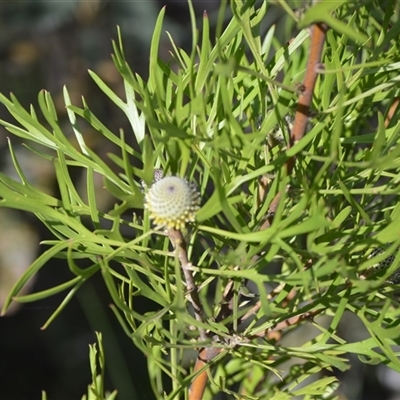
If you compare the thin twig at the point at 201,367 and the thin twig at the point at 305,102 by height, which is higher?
the thin twig at the point at 305,102

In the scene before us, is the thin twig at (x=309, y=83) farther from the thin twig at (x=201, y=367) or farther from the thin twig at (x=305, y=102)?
the thin twig at (x=201, y=367)

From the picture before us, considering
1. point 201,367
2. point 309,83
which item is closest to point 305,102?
point 309,83

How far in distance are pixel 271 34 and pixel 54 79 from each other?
638 millimetres

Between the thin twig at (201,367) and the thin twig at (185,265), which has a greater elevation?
the thin twig at (185,265)

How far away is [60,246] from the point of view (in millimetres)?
221

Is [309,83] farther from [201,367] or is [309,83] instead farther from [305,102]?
[201,367]

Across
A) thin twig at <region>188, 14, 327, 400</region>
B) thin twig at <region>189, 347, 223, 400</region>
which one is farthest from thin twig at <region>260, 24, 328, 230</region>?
thin twig at <region>189, 347, 223, 400</region>

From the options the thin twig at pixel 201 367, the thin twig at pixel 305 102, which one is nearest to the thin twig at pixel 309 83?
the thin twig at pixel 305 102

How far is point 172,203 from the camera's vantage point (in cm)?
22

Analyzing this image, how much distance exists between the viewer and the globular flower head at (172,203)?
0.72 ft

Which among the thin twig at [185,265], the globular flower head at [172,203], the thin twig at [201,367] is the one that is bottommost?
the thin twig at [201,367]

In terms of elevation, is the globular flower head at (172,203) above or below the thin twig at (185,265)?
above

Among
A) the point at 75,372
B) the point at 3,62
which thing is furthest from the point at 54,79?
the point at 75,372

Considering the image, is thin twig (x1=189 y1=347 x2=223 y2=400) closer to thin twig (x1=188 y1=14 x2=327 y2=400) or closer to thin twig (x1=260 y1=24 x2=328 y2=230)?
thin twig (x1=188 y1=14 x2=327 y2=400)
